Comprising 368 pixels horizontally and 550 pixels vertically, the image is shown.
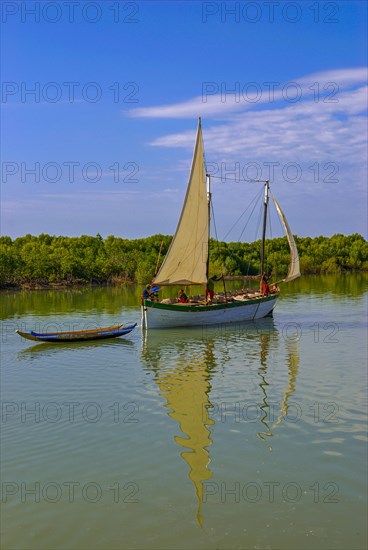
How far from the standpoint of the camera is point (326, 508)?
1113 centimetres

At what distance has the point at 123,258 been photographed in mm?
101438

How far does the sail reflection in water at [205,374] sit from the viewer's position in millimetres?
14867

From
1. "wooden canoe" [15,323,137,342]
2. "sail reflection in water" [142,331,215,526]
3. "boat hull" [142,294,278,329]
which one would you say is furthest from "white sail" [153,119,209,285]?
"wooden canoe" [15,323,137,342]

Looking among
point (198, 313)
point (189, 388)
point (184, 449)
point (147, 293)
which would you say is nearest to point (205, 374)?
point (189, 388)

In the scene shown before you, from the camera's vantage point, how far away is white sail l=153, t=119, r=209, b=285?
3631 centimetres

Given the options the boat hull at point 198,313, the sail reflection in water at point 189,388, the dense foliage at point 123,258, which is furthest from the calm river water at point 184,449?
the dense foliage at point 123,258

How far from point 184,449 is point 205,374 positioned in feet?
29.5

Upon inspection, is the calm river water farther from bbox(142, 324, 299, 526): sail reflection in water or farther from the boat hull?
the boat hull

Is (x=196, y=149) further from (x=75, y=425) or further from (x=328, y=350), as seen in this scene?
(x=75, y=425)

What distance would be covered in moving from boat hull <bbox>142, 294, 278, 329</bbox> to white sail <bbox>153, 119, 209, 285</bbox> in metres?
2.02

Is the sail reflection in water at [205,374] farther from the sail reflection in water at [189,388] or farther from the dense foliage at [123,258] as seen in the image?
the dense foliage at [123,258]

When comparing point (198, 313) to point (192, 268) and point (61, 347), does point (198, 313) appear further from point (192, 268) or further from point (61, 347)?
point (61, 347)

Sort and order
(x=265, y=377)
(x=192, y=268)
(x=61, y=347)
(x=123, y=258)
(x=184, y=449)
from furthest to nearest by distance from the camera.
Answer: (x=123, y=258) < (x=192, y=268) < (x=61, y=347) < (x=265, y=377) < (x=184, y=449)

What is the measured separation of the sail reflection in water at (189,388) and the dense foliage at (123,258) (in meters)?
34.2
